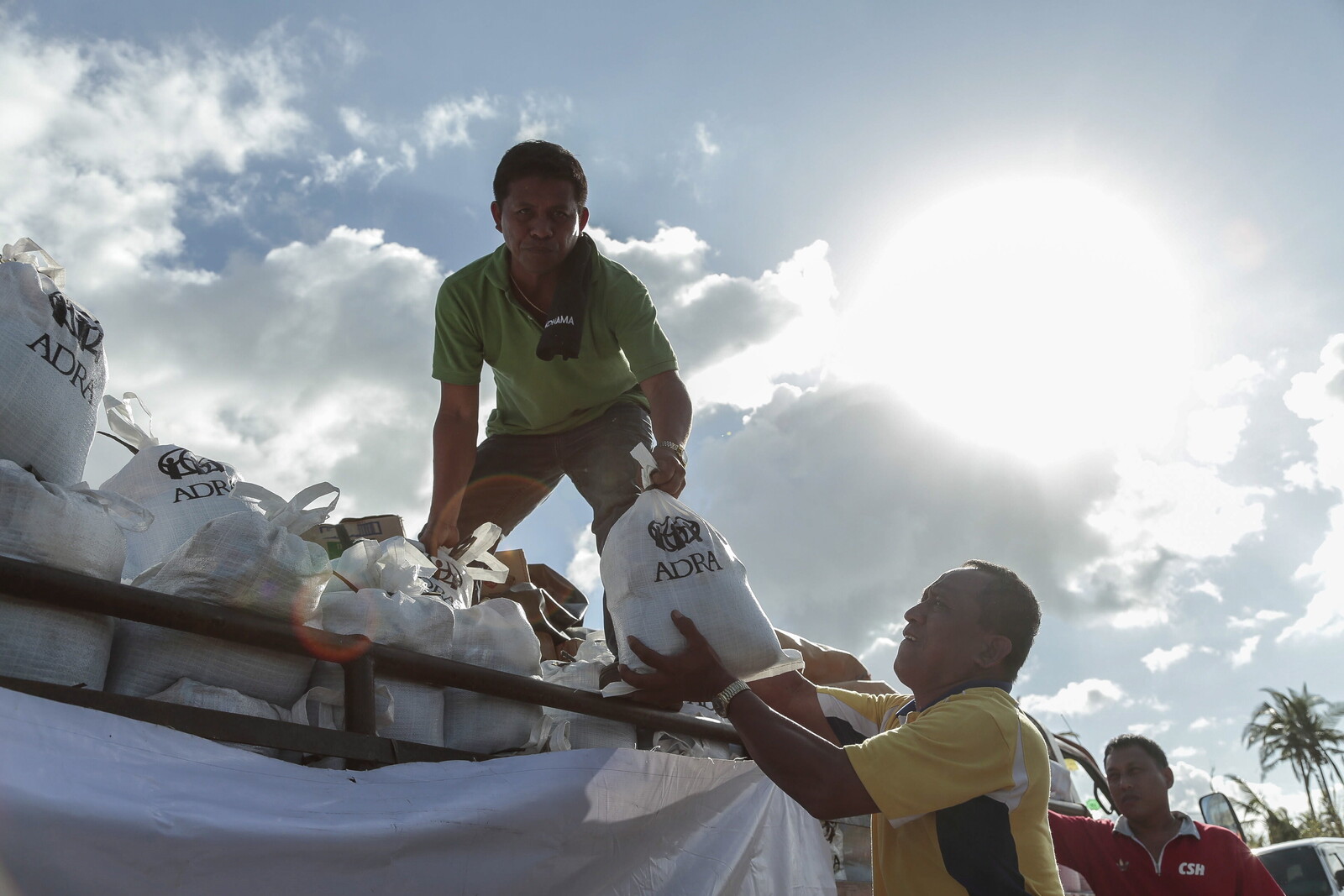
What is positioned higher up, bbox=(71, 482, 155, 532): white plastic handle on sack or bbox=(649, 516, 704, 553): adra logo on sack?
bbox=(649, 516, 704, 553): adra logo on sack

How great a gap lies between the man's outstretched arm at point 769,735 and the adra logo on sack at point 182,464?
112 centimetres

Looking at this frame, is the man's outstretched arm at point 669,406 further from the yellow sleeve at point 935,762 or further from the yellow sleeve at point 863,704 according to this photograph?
the yellow sleeve at point 935,762

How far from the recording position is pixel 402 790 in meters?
1.65

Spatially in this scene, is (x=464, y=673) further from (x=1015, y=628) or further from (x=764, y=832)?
(x=1015, y=628)

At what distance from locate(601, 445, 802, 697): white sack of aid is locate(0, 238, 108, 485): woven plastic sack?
3.91ft

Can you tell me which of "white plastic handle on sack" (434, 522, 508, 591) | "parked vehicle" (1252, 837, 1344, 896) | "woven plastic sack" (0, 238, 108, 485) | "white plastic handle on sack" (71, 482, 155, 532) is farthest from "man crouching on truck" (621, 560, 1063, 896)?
"parked vehicle" (1252, 837, 1344, 896)

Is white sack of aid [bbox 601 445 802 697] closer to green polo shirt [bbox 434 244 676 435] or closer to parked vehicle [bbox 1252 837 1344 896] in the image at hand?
green polo shirt [bbox 434 244 676 435]

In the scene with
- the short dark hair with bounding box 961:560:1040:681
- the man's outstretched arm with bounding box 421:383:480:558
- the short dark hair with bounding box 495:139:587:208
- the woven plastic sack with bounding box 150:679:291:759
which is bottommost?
the woven plastic sack with bounding box 150:679:291:759

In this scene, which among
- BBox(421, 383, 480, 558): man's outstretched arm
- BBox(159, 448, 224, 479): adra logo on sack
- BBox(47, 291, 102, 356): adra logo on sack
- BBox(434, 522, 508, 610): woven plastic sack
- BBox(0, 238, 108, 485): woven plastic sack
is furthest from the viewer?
BBox(421, 383, 480, 558): man's outstretched arm

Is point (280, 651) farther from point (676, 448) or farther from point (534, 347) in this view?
point (534, 347)

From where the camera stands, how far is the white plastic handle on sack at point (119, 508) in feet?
5.45

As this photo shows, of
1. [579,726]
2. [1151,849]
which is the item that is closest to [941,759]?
[579,726]

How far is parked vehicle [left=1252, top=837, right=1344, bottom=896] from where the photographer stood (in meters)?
8.77

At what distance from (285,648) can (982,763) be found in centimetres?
140
